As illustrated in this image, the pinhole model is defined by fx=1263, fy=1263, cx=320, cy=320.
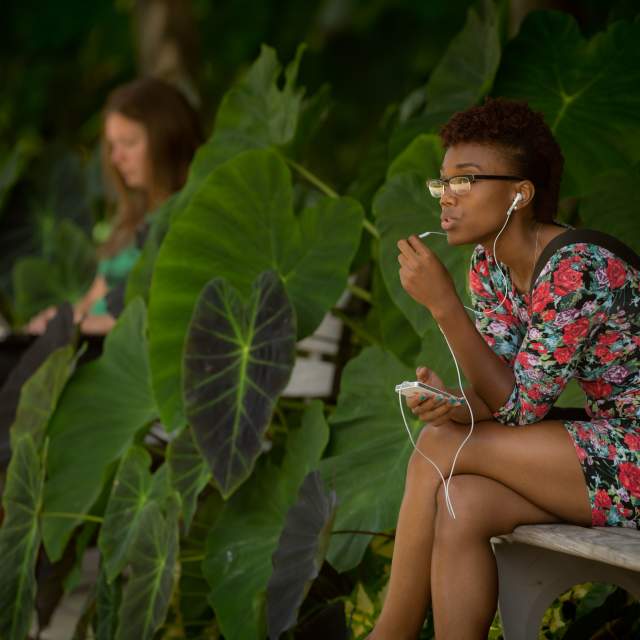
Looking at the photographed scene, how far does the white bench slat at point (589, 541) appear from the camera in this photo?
5.09 ft

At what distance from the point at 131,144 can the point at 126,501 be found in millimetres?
1368

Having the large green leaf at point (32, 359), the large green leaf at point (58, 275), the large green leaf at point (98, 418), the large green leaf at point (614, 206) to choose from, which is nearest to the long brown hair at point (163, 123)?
the large green leaf at point (58, 275)

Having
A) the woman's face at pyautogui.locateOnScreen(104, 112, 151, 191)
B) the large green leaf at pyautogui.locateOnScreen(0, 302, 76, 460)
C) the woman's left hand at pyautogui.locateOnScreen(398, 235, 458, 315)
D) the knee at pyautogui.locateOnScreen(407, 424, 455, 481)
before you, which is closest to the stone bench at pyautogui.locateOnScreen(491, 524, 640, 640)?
the knee at pyautogui.locateOnScreen(407, 424, 455, 481)

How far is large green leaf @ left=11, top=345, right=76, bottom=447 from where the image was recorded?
10.1 feet

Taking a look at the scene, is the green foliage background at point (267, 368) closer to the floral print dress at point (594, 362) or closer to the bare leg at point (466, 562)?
the bare leg at point (466, 562)

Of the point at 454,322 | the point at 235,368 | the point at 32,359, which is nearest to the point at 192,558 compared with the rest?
the point at 235,368

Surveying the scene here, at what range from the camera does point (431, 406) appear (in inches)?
69.7

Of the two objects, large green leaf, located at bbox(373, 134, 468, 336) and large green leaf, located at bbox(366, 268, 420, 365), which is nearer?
large green leaf, located at bbox(373, 134, 468, 336)

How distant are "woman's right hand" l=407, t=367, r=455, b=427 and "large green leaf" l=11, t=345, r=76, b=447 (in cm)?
148

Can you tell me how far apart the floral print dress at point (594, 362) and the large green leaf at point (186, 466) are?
1034mm

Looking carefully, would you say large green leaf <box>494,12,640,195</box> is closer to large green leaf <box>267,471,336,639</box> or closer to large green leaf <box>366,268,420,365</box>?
large green leaf <box>366,268,420,365</box>

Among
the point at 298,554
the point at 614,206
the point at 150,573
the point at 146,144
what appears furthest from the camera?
the point at 146,144

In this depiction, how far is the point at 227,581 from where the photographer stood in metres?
2.66

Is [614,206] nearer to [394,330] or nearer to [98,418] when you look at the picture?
[394,330]
